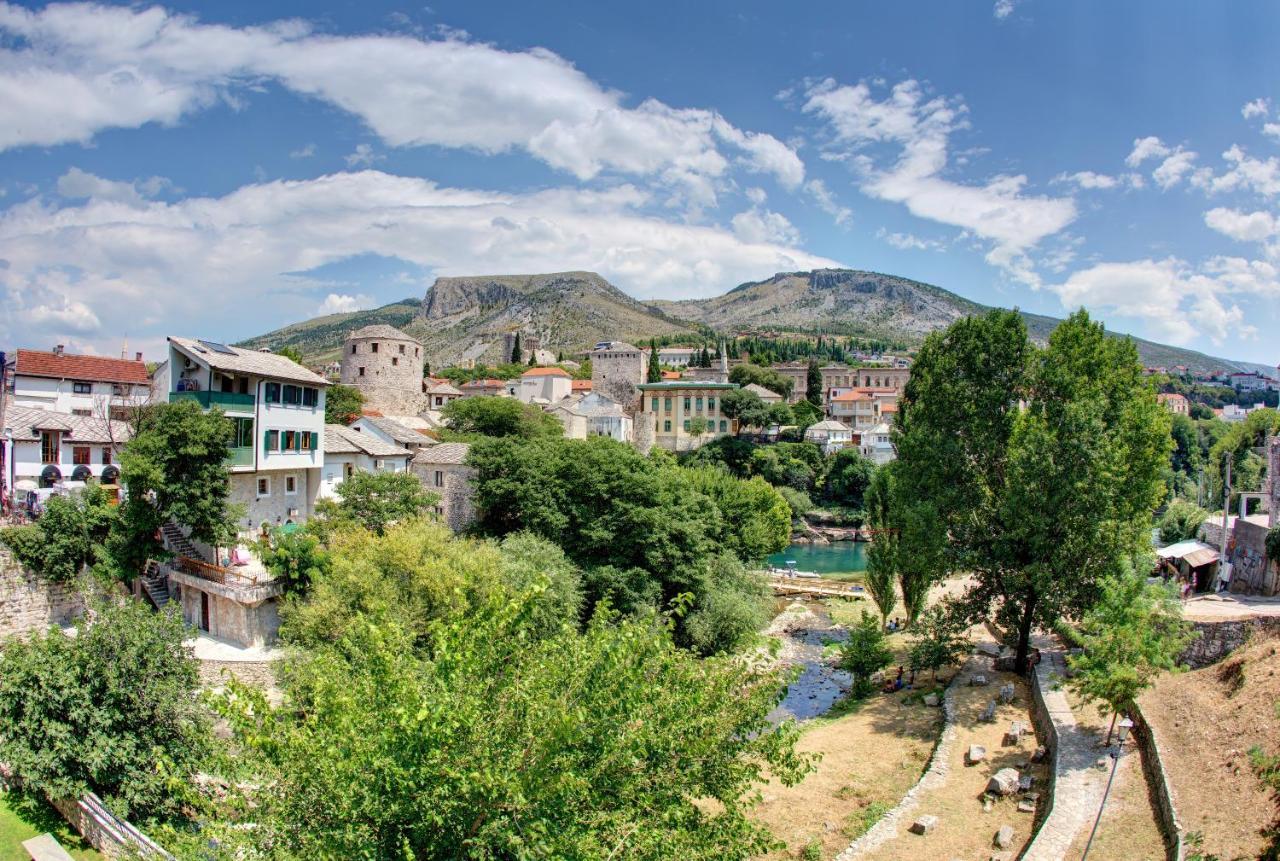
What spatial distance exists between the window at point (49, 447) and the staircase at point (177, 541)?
551 centimetres

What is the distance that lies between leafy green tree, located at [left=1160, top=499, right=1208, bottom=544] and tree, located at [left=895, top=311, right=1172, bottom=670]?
2097 centimetres

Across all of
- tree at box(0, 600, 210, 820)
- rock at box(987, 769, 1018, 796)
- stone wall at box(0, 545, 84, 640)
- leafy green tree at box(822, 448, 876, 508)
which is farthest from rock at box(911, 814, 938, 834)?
leafy green tree at box(822, 448, 876, 508)

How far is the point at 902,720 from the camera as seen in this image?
21.8 metres

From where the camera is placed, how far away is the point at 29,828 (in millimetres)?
14305

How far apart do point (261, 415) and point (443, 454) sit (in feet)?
30.7

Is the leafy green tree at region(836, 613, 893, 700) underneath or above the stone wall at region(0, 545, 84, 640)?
underneath

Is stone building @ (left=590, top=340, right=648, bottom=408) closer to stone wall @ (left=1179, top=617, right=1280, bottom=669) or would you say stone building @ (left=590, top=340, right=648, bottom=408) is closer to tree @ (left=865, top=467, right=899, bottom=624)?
tree @ (left=865, top=467, right=899, bottom=624)

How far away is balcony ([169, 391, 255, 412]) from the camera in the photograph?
83.0ft

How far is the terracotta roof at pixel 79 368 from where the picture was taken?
33406mm

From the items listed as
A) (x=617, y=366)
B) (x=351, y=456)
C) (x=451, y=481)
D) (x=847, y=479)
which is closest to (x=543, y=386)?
(x=617, y=366)

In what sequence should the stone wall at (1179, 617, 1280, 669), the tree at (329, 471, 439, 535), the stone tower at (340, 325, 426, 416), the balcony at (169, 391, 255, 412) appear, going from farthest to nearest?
the stone tower at (340, 325, 426, 416) < the tree at (329, 471, 439, 535) < the balcony at (169, 391, 255, 412) < the stone wall at (1179, 617, 1280, 669)

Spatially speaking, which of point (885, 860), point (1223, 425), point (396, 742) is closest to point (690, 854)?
point (396, 742)

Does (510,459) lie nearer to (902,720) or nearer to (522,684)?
(902,720)

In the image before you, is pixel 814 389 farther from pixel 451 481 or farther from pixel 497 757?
pixel 497 757
